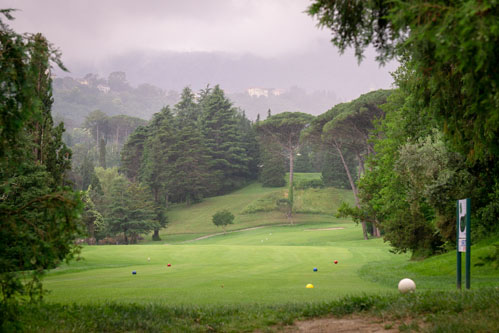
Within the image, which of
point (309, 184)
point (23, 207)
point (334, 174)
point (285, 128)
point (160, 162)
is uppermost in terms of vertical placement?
point (285, 128)

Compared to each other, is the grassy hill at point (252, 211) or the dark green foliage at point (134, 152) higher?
the dark green foliage at point (134, 152)

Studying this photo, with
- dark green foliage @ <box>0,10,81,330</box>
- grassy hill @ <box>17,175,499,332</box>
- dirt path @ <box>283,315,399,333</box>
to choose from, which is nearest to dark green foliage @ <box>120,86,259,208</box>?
grassy hill @ <box>17,175,499,332</box>

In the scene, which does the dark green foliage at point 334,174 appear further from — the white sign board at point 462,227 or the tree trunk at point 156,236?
the white sign board at point 462,227

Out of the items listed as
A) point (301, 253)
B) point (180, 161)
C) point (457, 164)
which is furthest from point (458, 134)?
point (180, 161)

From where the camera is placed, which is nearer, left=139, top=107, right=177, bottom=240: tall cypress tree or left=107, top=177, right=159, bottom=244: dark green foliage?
left=107, top=177, right=159, bottom=244: dark green foliage

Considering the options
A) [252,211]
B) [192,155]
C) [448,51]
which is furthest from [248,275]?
[192,155]

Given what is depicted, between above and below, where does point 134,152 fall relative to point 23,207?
above

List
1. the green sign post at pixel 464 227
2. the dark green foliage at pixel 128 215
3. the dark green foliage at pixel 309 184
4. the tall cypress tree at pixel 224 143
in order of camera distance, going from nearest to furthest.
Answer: the green sign post at pixel 464 227 → the dark green foliage at pixel 128 215 → the dark green foliage at pixel 309 184 → the tall cypress tree at pixel 224 143

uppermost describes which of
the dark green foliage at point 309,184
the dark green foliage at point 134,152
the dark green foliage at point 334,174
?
the dark green foliage at point 134,152

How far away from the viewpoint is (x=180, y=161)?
76312mm

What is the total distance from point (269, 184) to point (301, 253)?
A: 179 ft

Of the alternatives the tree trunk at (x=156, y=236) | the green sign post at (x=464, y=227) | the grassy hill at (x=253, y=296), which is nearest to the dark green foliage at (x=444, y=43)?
the green sign post at (x=464, y=227)

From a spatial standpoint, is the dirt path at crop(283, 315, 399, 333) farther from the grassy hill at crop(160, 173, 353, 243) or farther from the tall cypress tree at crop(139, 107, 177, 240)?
the tall cypress tree at crop(139, 107, 177, 240)

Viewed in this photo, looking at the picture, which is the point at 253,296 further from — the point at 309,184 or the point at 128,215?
the point at 309,184
